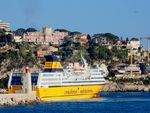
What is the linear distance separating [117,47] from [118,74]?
2137 centimetres

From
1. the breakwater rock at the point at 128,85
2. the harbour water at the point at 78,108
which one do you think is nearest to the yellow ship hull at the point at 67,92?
the harbour water at the point at 78,108

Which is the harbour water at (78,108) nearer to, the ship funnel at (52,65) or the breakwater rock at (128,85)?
the ship funnel at (52,65)

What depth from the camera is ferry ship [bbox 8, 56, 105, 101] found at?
99062mm

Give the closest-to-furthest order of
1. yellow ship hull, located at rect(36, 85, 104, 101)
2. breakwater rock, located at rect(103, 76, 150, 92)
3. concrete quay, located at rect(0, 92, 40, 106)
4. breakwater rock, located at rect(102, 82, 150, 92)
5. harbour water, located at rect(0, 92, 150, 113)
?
harbour water, located at rect(0, 92, 150, 113) → concrete quay, located at rect(0, 92, 40, 106) → yellow ship hull, located at rect(36, 85, 104, 101) → breakwater rock, located at rect(102, 82, 150, 92) → breakwater rock, located at rect(103, 76, 150, 92)

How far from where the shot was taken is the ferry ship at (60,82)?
99.1 metres

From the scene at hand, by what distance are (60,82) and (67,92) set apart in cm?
131

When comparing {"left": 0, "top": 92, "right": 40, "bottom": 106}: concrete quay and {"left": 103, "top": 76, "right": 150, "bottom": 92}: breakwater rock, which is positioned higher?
{"left": 103, "top": 76, "right": 150, "bottom": 92}: breakwater rock

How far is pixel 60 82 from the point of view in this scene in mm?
101812

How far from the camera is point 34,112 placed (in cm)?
7956

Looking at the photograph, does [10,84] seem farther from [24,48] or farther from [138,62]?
[138,62]

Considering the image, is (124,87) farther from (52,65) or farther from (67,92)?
(67,92)

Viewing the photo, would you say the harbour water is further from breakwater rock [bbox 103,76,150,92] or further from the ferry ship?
breakwater rock [bbox 103,76,150,92]

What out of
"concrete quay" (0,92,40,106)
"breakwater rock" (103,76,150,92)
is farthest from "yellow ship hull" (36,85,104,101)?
"breakwater rock" (103,76,150,92)

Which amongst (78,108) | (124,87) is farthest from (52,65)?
(124,87)
